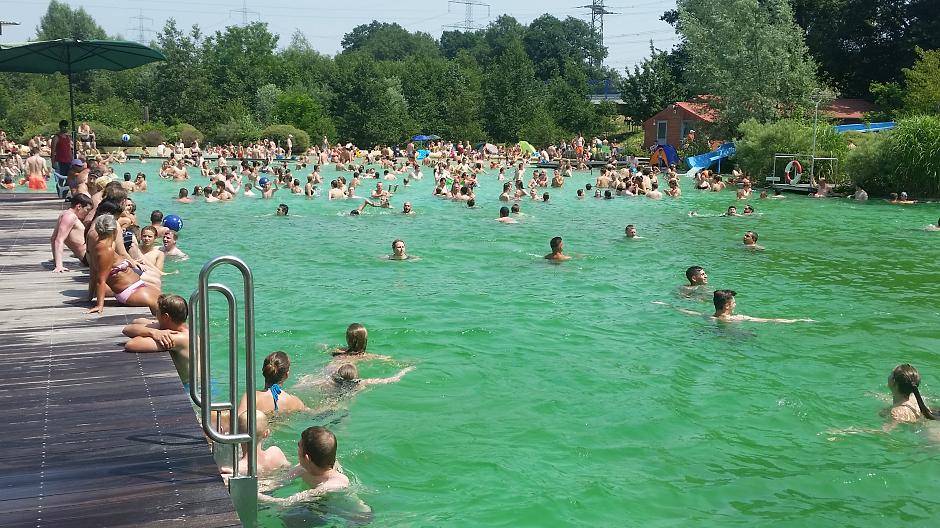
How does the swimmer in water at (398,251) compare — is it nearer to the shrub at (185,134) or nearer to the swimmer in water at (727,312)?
the swimmer in water at (727,312)

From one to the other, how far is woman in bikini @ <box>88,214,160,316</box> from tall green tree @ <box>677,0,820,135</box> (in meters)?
37.0

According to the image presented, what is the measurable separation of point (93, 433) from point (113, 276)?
3848mm

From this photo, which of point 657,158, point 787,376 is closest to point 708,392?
point 787,376

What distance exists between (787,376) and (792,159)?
26925mm

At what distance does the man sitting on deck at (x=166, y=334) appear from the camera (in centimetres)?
696

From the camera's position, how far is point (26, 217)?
1566 centimetres

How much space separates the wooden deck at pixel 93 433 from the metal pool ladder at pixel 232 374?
8.1 inches

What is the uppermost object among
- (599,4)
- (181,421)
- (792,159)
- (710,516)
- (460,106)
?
(599,4)

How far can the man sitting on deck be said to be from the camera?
6.96 m

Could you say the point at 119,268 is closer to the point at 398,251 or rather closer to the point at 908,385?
the point at 908,385

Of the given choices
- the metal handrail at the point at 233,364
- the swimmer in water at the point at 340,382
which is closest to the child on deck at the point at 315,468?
the metal handrail at the point at 233,364

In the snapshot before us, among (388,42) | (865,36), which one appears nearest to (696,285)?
(865,36)

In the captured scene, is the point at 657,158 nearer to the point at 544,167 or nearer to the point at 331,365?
the point at 544,167

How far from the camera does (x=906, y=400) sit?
800 centimetres
